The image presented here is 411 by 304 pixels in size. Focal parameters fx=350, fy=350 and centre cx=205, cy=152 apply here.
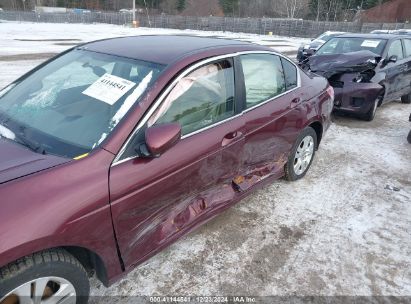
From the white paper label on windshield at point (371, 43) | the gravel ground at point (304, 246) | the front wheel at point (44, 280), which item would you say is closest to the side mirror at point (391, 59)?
the white paper label on windshield at point (371, 43)

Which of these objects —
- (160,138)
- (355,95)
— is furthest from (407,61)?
(160,138)

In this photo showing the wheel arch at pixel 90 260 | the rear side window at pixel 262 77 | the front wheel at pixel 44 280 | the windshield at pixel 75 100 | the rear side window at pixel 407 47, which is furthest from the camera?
the rear side window at pixel 407 47

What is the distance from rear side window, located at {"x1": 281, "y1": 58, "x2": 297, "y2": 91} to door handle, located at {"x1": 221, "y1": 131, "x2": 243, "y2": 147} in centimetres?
110

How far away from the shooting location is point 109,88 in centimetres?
246

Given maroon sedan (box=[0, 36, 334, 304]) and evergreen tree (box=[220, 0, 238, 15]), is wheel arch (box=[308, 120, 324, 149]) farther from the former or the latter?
evergreen tree (box=[220, 0, 238, 15])

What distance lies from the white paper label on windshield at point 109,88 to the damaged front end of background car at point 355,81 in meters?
4.99

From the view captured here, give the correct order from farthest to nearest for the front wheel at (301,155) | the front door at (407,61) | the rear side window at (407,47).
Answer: the rear side window at (407,47)
the front door at (407,61)
the front wheel at (301,155)

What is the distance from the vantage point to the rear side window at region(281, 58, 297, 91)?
3.71 meters

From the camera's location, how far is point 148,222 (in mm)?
2320

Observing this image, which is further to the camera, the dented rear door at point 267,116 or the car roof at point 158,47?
the dented rear door at point 267,116

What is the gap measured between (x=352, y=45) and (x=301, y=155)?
465 cm

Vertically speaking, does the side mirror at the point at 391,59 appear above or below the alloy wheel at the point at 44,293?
above

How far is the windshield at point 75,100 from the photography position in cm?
220

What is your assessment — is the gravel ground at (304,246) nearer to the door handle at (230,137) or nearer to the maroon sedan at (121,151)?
the maroon sedan at (121,151)
